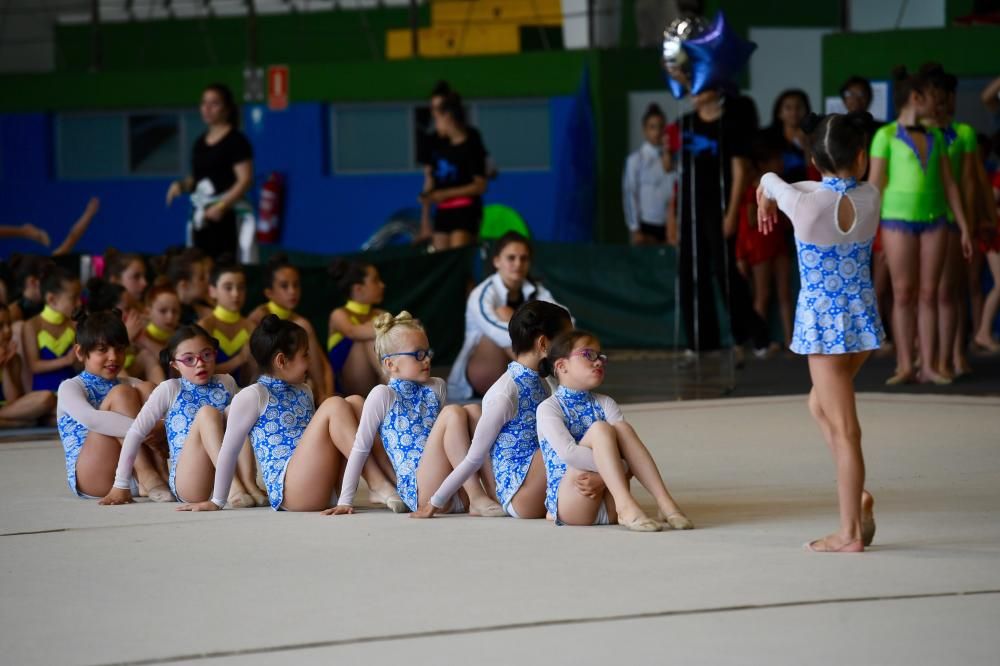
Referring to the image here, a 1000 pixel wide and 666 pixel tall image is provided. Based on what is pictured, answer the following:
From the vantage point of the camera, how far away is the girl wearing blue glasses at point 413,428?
542 cm

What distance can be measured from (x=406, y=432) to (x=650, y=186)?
363 inches

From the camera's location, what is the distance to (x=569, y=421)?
521 cm

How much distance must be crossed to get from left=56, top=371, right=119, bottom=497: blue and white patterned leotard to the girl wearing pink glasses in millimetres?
230

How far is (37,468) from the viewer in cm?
695

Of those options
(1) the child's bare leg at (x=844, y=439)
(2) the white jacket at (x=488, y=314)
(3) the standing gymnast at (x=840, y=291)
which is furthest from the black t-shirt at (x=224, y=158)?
(1) the child's bare leg at (x=844, y=439)

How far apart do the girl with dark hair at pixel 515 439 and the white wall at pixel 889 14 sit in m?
12.8

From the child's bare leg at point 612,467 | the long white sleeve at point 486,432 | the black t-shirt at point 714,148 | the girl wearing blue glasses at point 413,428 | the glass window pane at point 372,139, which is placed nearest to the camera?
the child's bare leg at point 612,467

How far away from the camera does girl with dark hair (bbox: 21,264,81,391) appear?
26.9ft

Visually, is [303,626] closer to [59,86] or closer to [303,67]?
[303,67]

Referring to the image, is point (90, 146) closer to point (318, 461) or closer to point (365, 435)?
point (318, 461)

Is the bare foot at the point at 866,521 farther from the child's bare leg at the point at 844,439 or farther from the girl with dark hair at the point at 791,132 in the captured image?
the girl with dark hair at the point at 791,132

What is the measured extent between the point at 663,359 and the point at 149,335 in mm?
4769

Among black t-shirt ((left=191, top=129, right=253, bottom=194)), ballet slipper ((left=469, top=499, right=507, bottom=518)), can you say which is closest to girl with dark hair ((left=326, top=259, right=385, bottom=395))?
black t-shirt ((left=191, top=129, right=253, bottom=194))

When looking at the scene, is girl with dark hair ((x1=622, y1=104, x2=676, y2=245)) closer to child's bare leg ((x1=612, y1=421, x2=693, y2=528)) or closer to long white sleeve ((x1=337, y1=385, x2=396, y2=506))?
long white sleeve ((x1=337, y1=385, x2=396, y2=506))
